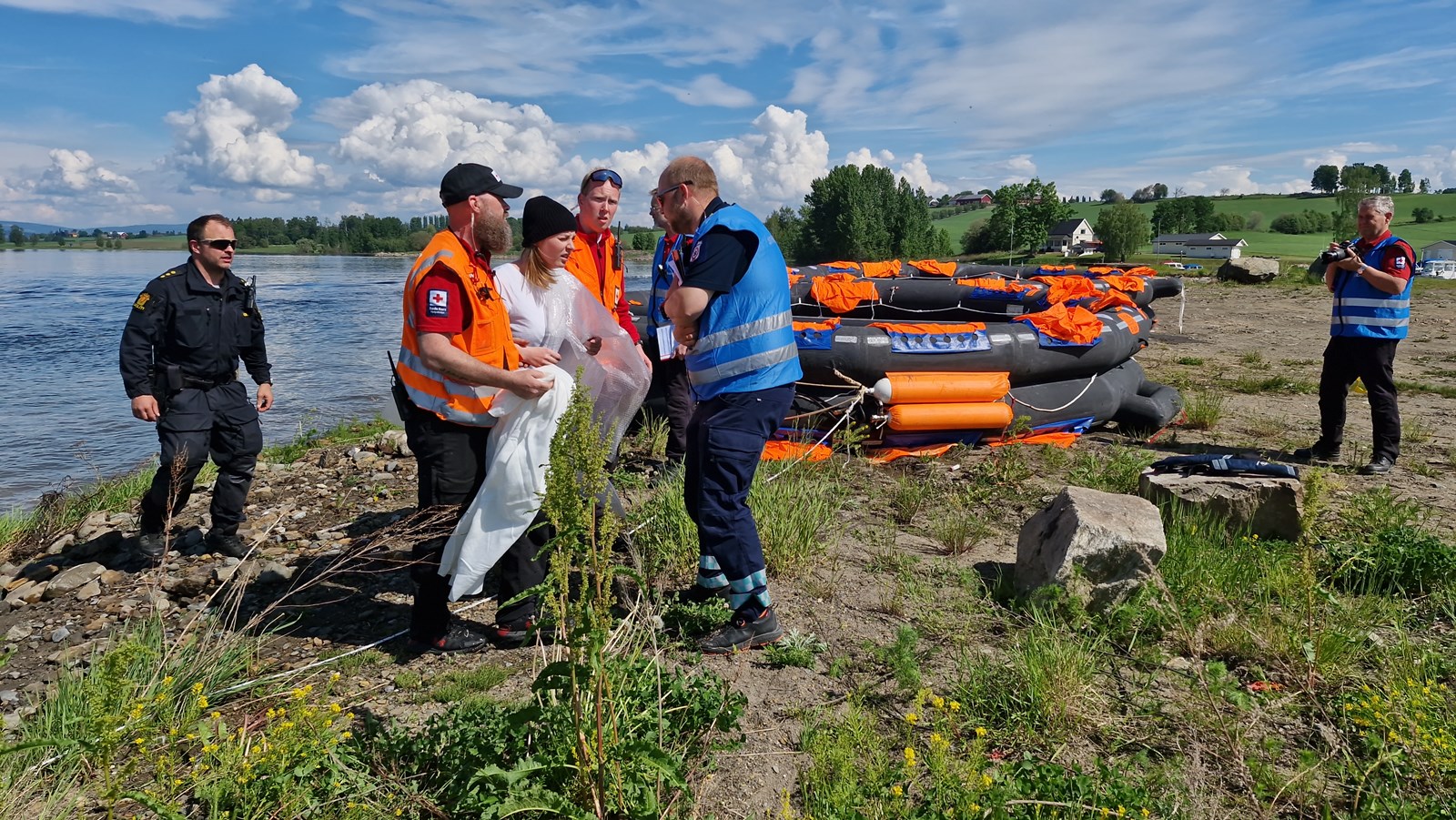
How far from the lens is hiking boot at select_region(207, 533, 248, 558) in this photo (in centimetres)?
490

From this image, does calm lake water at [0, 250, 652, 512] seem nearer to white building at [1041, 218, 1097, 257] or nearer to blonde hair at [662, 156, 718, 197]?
blonde hair at [662, 156, 718, 197]

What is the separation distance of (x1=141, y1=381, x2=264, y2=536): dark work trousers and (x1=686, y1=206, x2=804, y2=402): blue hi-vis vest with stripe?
287cm

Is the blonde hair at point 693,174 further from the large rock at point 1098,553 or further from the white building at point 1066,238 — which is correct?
the white building at point 1066,238

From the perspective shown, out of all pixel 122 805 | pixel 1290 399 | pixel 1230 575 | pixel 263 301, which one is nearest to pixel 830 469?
pixel 1230 575

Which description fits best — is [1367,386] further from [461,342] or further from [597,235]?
[461,342]

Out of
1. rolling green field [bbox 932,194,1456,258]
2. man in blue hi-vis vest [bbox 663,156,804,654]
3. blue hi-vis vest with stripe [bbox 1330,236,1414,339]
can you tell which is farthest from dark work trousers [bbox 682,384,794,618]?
rolling green field [bbox 932,194,1456,258]

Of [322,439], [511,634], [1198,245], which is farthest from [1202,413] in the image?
[1198,245]

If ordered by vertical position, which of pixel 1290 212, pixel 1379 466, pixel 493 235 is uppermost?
pixel 1290 212

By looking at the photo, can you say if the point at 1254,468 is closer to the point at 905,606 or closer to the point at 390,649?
the point at 905,606

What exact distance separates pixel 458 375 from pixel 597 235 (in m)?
2.22

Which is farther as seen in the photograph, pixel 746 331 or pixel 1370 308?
pixel 1370 308

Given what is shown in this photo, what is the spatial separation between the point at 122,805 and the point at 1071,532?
11.5 ft

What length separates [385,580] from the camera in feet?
14.5

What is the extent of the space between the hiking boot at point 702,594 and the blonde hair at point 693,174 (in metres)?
1.64
